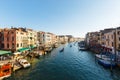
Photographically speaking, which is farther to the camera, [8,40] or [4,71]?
[8,40]

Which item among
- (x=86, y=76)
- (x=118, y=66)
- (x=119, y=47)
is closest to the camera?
(x=86, y=76)

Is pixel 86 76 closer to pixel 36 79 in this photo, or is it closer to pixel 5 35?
pixel 36 79

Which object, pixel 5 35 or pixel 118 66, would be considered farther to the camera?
pixel 5 35

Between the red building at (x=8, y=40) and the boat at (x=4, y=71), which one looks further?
the red building at (x=8, y=40)

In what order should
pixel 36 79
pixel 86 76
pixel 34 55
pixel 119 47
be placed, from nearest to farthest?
1. pixel 36 79
2. pixel 86 76
3. pixel 119 47
4. pixel 34 55

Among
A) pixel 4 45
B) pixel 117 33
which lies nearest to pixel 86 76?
pixel 117 33

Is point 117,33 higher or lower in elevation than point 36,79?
higher

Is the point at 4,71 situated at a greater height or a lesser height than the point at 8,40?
lesser

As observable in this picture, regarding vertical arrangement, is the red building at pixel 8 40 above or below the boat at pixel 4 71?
above

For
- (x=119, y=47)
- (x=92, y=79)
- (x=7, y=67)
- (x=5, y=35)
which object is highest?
(x=5, y=35)

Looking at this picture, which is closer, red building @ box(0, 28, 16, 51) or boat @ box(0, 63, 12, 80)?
boat @ box(0, 63, 12, 80)

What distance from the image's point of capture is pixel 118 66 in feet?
123

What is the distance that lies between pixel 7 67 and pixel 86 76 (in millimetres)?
21665

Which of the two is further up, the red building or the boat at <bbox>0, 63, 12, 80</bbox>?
the red building
